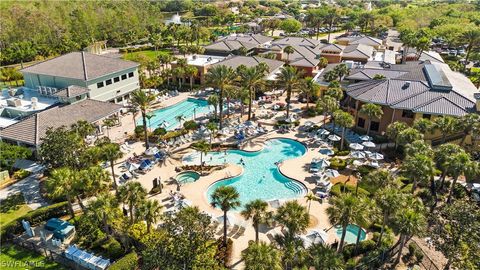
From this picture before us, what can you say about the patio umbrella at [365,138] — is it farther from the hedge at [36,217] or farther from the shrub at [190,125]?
the hedge at [36,217]

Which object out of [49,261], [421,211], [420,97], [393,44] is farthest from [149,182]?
[393,44]

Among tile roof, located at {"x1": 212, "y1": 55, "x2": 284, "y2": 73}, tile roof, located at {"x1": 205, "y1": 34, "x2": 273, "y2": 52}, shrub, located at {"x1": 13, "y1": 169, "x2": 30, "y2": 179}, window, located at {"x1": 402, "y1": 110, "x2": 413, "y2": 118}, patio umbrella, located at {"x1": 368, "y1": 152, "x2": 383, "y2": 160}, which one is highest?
tile roof, located at {"x1": 205, "y1": 34, "x2": 273, "y2": 52}

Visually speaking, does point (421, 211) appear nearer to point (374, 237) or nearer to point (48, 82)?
point (374, 237)

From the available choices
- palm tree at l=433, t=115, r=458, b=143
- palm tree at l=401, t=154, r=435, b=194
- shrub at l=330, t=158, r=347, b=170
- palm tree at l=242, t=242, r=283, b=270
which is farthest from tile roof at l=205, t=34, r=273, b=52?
palm tree at l=242, t=242, r=283, b=270

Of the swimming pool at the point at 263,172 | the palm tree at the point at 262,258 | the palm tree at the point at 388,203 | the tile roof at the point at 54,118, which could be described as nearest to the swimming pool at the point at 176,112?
the tile roof at the point at 54,118

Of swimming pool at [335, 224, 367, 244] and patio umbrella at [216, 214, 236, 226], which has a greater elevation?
patio umbrella at [216, 214, 236, 226]

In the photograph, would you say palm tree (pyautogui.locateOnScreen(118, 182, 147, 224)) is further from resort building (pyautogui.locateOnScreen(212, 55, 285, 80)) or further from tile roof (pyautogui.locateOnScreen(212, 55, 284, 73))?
tile roof (pyautogui.locateOnScreen(212, 55, 284, 73))

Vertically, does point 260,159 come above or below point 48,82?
below

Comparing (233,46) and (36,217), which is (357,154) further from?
(233,46)
